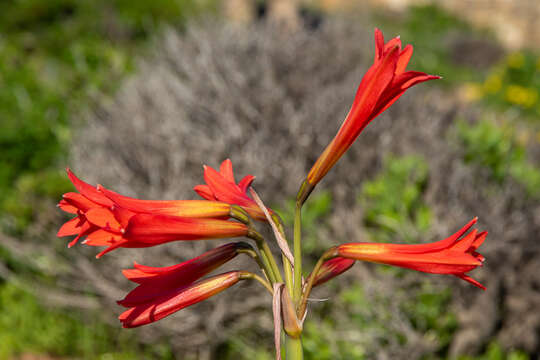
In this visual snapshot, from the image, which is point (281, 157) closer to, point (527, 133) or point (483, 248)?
point (483, 248)

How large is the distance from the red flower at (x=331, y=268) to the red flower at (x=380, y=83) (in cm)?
15

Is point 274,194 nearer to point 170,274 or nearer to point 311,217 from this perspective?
point 311,217

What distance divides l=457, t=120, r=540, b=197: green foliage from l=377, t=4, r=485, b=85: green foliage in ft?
18.8

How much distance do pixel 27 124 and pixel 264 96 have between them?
8.10ft

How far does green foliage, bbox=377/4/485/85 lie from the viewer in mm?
9695

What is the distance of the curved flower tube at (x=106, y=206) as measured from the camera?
2.33ft

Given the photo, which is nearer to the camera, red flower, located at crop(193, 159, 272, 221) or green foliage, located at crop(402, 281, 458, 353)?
red flower, located at crop(193, 159, 272, 221)

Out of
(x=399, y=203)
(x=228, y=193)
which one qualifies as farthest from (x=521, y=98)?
(x=228, y=193)

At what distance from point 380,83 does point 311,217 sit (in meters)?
1.98

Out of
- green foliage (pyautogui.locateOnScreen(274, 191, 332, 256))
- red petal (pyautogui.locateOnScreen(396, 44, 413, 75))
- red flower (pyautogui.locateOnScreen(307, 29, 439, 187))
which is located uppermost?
green foliage (pyautogui.locateOnScreen(274, 191, 332, 256))

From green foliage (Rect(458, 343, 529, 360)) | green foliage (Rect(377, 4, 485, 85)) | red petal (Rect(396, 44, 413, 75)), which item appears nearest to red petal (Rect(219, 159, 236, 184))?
red petal (Rect(396, 44, 413, 75))

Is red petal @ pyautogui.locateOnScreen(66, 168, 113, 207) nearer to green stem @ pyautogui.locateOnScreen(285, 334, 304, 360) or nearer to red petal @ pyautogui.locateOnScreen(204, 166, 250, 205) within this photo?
red petal @ pyautogui.locateOnScreen(204, 166, 250, 205)

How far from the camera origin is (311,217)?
8.84ft

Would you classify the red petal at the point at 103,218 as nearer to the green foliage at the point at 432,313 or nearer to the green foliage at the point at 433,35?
the green foliage at the point at 432,313
